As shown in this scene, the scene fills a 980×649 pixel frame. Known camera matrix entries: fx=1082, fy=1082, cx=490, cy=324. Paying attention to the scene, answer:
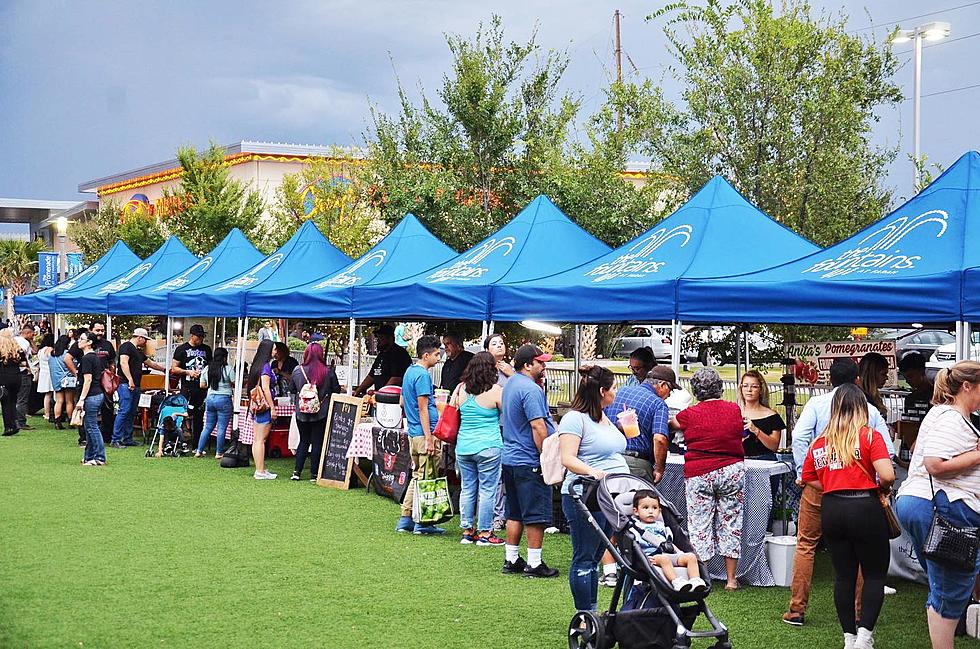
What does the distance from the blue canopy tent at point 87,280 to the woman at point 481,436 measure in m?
14.0

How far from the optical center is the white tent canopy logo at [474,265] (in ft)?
37.8

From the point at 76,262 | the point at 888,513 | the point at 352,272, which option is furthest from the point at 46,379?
the point at 76,262

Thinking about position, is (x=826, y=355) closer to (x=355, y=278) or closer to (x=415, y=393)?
(x=415, y=393)

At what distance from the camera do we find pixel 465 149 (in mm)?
20812

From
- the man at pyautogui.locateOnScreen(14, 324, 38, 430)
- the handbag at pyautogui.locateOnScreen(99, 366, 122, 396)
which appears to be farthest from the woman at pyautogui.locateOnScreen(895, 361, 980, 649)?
the man at pyautogui.locateOnScreen(14, 324, 38, 430)

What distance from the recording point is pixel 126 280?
65.3ft

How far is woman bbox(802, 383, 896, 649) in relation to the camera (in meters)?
5.53

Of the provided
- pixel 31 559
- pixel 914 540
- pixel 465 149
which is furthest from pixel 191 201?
pixel 914 540

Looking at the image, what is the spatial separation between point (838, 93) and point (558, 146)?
6.05 meters

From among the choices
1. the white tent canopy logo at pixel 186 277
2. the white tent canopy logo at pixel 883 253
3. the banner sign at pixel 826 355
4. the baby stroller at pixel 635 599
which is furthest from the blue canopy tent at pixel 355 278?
the baby stroller at pixel 635 599

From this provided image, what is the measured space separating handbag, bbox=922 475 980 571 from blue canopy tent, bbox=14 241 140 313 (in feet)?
→ 60.5

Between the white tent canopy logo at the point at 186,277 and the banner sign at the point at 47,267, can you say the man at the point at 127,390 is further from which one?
the banner sign at the point at 47,267

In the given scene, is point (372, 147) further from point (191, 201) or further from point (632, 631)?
point (632, 631)

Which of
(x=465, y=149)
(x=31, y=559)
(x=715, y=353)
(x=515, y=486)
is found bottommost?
(x=31, y=559)
